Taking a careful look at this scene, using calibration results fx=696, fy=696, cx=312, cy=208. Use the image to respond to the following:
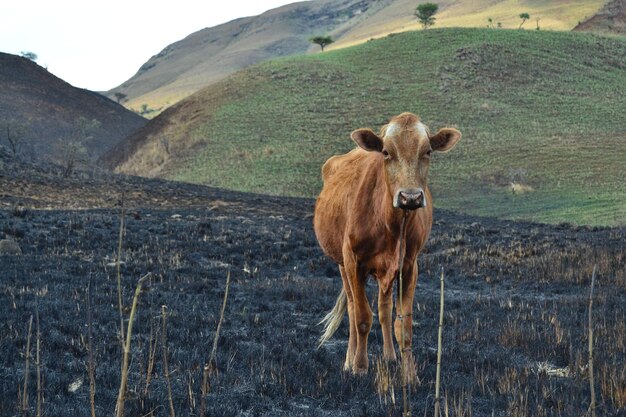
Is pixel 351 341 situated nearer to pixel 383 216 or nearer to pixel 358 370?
pixel 358 370

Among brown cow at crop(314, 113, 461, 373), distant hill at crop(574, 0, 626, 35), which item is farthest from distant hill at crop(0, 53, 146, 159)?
distant hill at crop(574, 0, 626, 35)

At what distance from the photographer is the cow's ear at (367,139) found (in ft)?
20.6

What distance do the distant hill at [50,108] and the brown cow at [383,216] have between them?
6281 centimetres

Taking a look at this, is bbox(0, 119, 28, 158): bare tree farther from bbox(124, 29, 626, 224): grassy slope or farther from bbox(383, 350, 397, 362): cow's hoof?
bbox(383, 350, 397, 362): cow's hoof

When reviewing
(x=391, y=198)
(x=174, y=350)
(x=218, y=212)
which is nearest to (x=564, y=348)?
(x=391, y=198)

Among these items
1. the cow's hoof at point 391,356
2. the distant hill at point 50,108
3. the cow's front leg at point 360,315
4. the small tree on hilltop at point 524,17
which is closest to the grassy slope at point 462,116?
the distant hill at point 50,108

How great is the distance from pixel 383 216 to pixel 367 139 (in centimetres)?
76

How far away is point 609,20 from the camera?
101m

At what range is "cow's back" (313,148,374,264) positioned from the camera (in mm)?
7523

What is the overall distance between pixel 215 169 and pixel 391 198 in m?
47.8

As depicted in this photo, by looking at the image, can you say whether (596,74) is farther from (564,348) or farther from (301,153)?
(564,348)

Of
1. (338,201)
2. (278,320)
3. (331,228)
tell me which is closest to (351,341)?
(331,228)

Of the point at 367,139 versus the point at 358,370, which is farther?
the point at 358,370

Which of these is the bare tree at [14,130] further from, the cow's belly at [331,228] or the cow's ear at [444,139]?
the cow's ear at [444,139]
